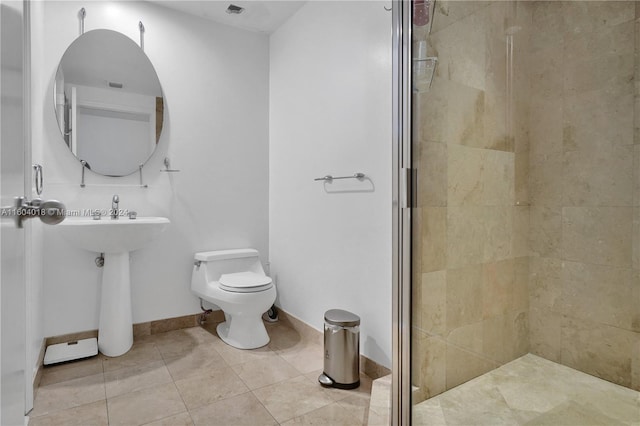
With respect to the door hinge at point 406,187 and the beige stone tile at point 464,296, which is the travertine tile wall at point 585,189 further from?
the door hinge at point 406,187

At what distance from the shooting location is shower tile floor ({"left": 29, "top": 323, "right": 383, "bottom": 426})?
159 centimetres

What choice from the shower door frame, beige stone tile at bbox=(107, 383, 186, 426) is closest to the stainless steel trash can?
the shower door frame

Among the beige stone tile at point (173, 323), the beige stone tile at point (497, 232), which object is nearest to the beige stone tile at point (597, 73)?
the beige stone tile at point (497, 232)

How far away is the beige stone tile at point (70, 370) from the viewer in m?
1.90

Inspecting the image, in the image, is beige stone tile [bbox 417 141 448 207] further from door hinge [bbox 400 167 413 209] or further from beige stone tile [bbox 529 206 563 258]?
beige stone tile [bbox 529 206 563 258]

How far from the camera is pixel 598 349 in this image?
4.53ft

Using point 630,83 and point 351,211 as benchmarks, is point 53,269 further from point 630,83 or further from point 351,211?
point 630,83

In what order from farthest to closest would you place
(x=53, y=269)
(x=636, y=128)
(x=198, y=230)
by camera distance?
(x=198, y=230) < (x=53, y=269) < (x=636, y=128)

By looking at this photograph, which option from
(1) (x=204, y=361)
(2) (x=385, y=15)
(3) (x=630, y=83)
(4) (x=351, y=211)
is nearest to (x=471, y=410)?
(4) (x=351, y=211)

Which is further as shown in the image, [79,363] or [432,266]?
[79,363]

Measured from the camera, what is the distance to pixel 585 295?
143cm

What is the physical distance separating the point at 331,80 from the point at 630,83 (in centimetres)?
150

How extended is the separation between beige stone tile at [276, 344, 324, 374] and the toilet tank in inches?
26.9

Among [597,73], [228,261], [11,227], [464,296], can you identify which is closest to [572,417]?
[464,296]
